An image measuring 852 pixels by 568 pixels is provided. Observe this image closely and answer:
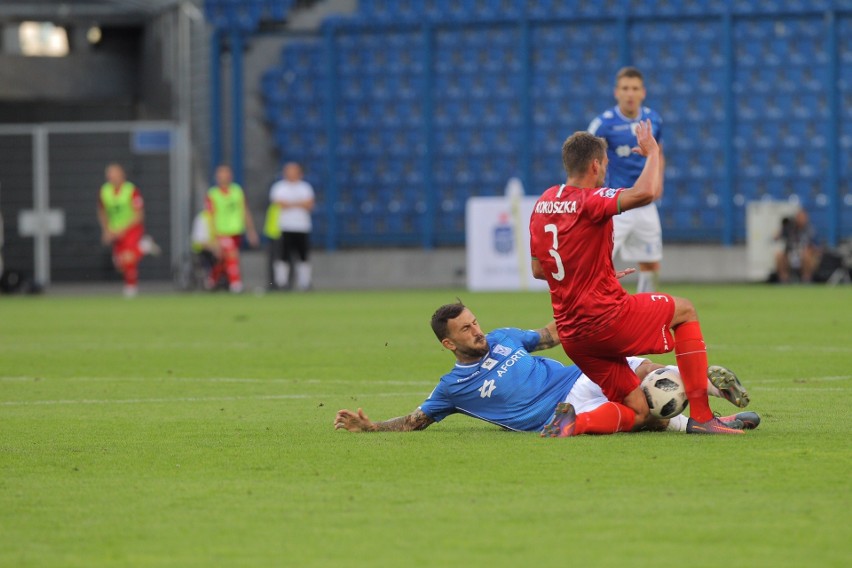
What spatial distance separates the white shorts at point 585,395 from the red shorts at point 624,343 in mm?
99

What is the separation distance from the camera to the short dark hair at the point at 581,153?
7.07 meters

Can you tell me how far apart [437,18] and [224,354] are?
679 inches

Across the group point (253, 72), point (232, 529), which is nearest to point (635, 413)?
point (232, 529)

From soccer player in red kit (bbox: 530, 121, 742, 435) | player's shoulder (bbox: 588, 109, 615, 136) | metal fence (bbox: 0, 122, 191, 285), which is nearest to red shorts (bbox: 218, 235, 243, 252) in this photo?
metal fence (bbox: 0, 122, 191, 285)

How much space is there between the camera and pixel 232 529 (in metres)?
5.03

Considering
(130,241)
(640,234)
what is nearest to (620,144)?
(640,234)

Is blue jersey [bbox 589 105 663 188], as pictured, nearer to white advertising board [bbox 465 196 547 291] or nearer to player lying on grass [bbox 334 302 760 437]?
player lying on grass [bbox 334 302 760 437]

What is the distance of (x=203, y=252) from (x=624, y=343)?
21343mm

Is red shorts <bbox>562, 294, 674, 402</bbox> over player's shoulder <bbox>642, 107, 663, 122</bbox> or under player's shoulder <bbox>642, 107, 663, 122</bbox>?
under

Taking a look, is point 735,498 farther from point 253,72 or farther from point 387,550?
point 253,72

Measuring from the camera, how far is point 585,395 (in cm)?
740

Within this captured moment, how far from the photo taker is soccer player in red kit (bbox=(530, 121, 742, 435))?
705 cm

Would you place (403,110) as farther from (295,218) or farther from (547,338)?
(547,338)

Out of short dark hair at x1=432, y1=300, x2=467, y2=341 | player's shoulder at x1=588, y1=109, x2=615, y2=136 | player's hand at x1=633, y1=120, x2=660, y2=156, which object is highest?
player's shoulder at x1=588, y1=109, x2=615, y2=136
